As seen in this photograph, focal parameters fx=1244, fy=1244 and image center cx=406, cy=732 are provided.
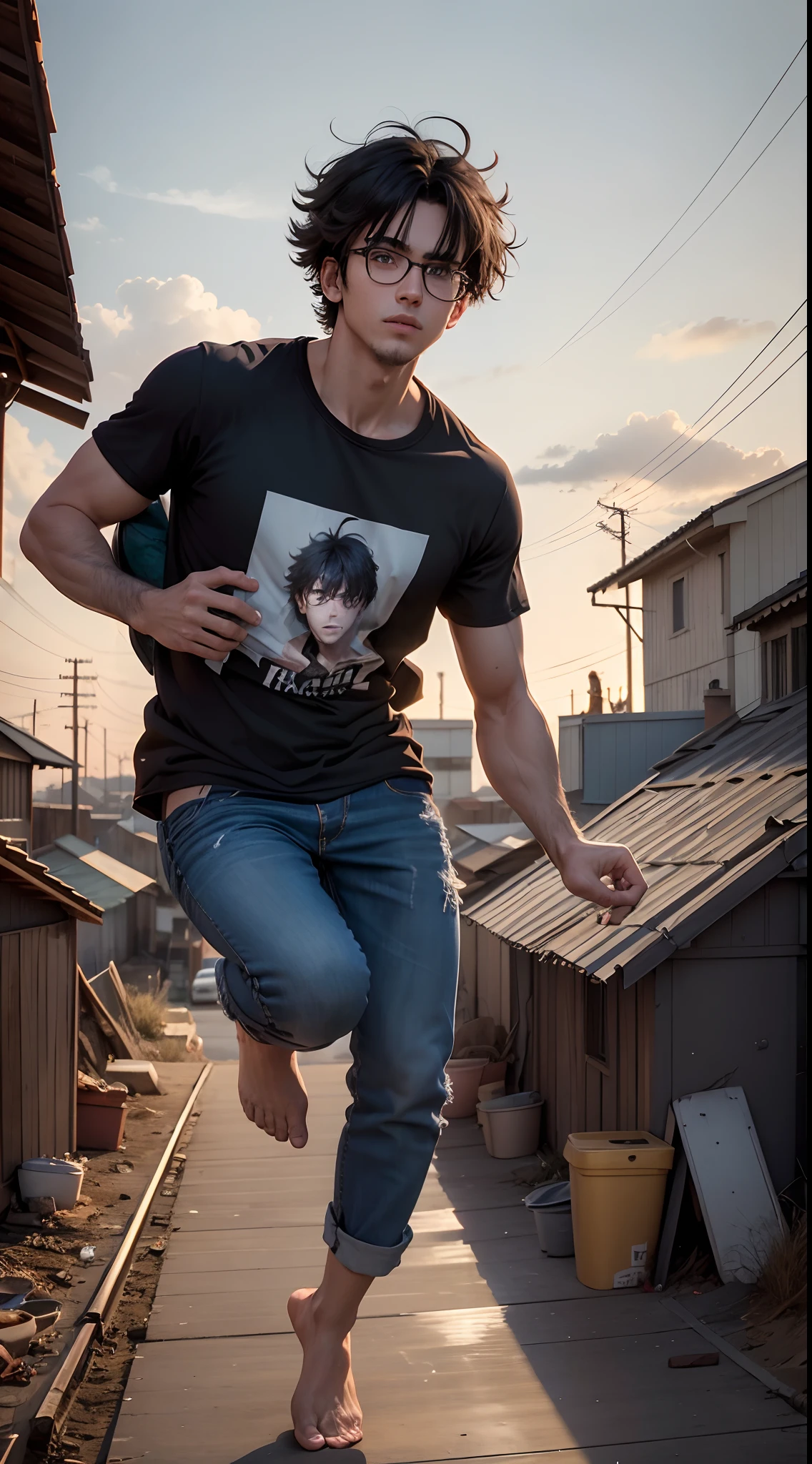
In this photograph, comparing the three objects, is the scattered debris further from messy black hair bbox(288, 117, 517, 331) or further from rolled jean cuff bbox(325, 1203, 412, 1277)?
messy black hair bbox(288, 117, 517, 331)

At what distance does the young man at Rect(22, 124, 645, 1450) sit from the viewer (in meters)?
2.24

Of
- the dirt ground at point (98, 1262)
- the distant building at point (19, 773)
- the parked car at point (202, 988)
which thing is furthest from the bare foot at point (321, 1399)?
the parked car at point (202, 988)

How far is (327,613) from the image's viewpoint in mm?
2312

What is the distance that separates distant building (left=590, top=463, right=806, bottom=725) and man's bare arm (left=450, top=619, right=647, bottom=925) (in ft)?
42.5

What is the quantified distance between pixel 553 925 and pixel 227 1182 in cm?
593

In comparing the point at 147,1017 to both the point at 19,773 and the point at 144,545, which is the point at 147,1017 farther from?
the point at 144,545

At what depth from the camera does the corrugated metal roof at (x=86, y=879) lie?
105 feet

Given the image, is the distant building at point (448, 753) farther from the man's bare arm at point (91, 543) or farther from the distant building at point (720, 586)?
the man's bare arm at point (91, 543)

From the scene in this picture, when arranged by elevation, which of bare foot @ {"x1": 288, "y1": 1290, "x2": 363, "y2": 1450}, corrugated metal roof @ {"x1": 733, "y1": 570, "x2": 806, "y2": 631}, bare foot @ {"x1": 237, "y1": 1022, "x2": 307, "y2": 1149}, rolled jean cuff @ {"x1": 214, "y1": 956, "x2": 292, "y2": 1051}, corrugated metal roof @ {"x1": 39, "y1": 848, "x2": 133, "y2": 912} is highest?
corrugated metal roof @ {"x1": 733, "y1": 570, "x2": 806, "y2": 631}

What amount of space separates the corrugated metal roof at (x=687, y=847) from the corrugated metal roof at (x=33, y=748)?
649cm

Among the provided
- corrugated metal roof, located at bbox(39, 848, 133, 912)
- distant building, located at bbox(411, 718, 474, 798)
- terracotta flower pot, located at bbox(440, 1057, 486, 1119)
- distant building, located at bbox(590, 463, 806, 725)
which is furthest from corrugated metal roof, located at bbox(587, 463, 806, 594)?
distant building, located at bbox(411, 718, 474, 798)

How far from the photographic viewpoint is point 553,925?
11.5 m

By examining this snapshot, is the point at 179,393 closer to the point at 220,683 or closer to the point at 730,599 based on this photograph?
the point at 220,683

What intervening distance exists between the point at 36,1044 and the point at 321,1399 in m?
11.2
